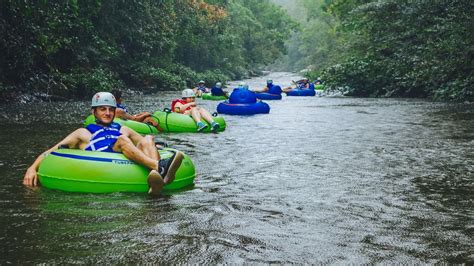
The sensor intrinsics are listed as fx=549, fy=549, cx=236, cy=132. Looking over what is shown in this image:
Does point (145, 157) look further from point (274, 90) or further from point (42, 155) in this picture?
point (274, 90)

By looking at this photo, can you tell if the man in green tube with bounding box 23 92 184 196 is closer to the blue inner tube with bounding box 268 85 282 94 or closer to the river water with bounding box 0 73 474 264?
the river water with bounding box 0 73 474 264

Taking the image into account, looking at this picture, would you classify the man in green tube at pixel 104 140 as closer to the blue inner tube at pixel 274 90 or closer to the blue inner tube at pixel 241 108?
the blue inner tube at pixel 241 108

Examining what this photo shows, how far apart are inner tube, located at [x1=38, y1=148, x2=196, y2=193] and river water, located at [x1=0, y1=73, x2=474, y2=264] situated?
0.38 feet

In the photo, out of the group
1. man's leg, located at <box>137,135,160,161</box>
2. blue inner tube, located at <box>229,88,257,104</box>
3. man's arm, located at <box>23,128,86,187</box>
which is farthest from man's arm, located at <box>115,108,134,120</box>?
blue inner tube, located at <box>229,88,257,104</box>

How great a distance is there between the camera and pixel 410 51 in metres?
23.2

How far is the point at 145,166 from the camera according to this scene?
5523 mm

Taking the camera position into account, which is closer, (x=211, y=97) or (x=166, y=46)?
(x=211, y=97)

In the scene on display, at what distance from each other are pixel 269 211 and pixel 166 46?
27.6m

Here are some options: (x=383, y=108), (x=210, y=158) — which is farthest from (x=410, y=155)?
(x=383, y=108)

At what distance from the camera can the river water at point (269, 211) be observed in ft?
12.2

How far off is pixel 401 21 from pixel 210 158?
17220 millimetres

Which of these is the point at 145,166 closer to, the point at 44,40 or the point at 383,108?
the point at 44,40

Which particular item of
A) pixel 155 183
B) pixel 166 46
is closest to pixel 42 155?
pixel 155 183

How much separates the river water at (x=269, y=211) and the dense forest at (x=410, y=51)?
1034 cm
